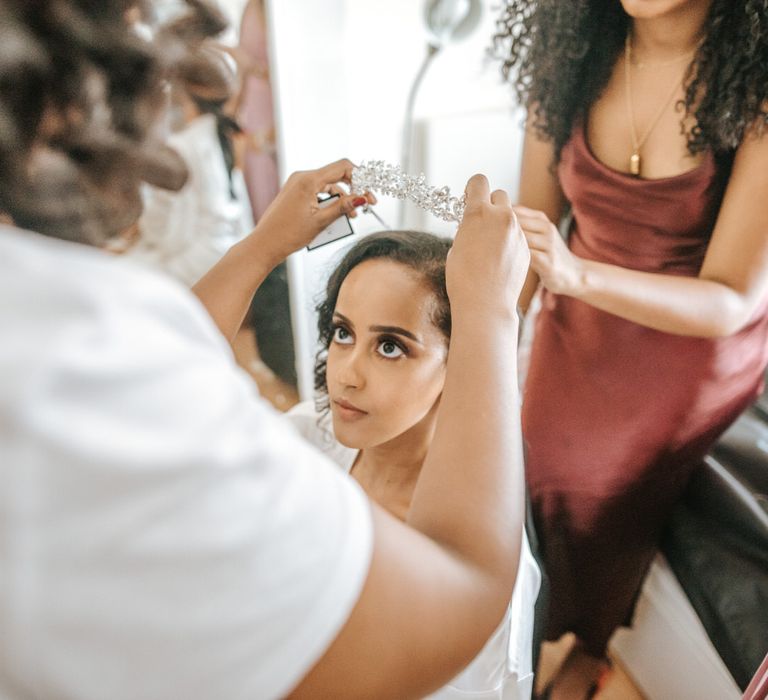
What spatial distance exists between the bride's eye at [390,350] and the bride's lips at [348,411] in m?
0.06

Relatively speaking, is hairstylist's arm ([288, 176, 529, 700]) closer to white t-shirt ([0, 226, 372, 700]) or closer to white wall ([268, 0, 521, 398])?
white t-shirt ([0, 226, 372, 700])

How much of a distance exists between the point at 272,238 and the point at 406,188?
0.47ft

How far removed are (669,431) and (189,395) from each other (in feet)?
2.24

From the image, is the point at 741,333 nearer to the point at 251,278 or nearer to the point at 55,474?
the point at 251,278

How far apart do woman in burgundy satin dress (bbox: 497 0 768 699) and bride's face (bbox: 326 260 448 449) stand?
131 mm

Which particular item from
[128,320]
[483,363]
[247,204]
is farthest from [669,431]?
[247,204]

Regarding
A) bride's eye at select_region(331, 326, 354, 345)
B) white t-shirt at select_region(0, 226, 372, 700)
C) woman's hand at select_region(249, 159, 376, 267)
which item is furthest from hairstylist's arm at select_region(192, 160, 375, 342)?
white t-shirt at select_region(0, 226, 372, 700)

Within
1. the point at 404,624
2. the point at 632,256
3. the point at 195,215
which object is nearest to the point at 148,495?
the point at 404,624

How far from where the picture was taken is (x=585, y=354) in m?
0.78

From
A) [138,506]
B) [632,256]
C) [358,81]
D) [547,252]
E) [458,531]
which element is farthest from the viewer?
[358,81]

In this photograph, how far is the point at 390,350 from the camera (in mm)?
644

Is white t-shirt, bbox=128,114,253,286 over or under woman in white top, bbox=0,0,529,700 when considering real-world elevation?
under

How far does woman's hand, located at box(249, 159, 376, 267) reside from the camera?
625mm

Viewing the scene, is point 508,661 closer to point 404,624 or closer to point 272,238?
point 404,624
